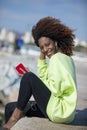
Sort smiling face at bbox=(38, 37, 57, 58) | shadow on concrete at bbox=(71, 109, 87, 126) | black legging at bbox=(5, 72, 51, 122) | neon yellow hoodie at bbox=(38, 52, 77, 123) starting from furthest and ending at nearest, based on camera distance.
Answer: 1. smiling face at bbox=(38, 37, 57, 58)
2. shadow on concrete at bbox=(71, 109, 87, 126)
3. black legging at bbox=(5, 72, 51, 122)
4. neon yellow hoodie at bbox=(38, 52, 77, 123)

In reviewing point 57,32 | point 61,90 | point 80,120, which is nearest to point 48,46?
point 57,32

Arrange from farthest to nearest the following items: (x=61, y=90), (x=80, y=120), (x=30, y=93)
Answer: (x=80, y=120) → (x=30, y=93) → (x=61, y=90)

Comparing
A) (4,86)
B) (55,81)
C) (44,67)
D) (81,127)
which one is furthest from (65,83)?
(4,86)

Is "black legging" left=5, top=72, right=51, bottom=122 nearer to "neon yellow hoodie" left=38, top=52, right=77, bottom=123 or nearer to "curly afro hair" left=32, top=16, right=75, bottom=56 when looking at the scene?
"neon yellow hoodie" left=38, top=52, right=77, bottom=123

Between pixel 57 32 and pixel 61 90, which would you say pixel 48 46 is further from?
pixel 61 90

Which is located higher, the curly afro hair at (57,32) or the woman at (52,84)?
the curly afro hair at (57,32)

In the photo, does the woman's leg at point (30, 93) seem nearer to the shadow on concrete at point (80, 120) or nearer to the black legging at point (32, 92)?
the black legging at point (32, 92)

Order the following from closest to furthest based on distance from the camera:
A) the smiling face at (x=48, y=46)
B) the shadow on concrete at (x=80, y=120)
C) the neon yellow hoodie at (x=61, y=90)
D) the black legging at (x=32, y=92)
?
1. the neon yellow hoodie at (x=61, y=90)
2. the black legging at (x=32, y=92)
3. the shadow on concrete at (x=80, y=120)
4. the smiling face at (x=48, y=46)

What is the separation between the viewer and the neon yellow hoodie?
4.67m

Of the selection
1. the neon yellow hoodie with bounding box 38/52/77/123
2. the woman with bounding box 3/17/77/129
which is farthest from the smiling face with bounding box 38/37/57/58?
the neon yellow hoodie with bounding box 38/52/77/123

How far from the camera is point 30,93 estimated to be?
4832 mm

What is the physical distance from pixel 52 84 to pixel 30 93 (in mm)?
223

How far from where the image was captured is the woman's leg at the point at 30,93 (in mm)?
4797

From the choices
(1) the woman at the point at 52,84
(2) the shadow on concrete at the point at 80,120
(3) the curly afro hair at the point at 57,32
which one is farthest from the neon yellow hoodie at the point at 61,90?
(3) the curly afro hair at the point at 57,32
